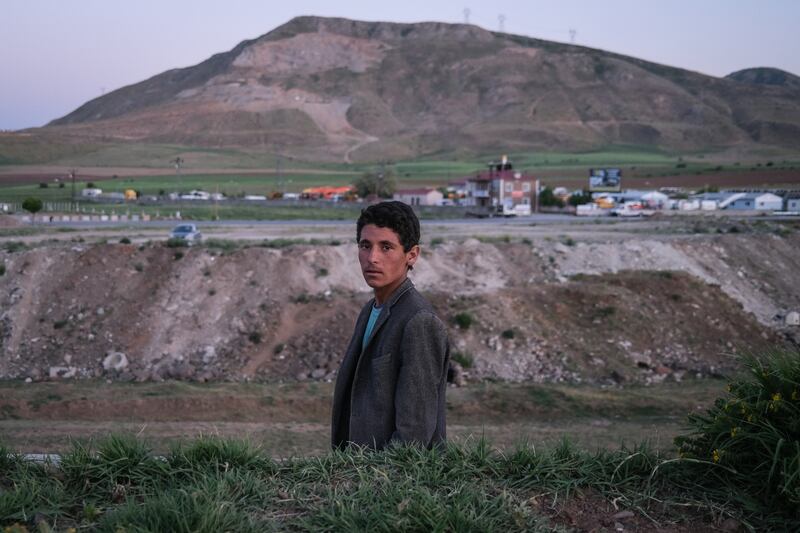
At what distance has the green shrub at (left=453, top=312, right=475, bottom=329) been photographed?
23.3 metres

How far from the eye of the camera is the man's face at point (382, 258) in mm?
4117

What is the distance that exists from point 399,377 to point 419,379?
0.11 m

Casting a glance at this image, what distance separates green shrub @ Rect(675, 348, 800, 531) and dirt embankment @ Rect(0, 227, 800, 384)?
17805mm

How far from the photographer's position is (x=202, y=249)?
28.1m

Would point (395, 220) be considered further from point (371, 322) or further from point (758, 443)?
point (758, 443)

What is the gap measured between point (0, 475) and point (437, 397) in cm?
226

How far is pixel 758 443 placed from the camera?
12.2 feet

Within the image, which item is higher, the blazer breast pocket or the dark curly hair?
the dark curly hair

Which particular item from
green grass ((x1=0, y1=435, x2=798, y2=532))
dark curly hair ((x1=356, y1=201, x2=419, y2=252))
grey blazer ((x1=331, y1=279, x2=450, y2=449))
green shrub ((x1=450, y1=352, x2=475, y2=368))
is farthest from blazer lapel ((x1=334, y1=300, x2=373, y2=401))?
green shrub ((x1=450, y1=352, x2=475, y2=368))

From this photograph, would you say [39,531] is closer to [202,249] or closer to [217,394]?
[217,394]

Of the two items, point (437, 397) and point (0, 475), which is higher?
point (437, 397)

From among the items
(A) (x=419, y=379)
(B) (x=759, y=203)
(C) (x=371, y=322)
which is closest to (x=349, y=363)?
(C) (x=371, y=322)

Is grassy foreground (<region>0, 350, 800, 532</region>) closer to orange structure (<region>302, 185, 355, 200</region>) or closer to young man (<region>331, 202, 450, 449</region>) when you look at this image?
young man (<region>331, 202, 450, 449</region>)

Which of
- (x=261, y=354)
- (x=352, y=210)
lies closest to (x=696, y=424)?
(x=261, y=354)
